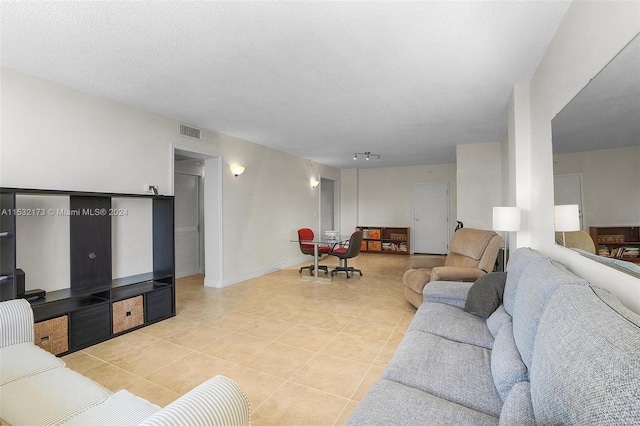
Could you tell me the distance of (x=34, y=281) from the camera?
9.10 feet

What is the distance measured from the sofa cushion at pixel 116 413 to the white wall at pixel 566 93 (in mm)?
2057

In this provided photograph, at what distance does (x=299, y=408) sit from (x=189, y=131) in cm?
384

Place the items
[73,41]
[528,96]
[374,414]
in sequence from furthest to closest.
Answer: [528,96]
[73,41]
[374,414]

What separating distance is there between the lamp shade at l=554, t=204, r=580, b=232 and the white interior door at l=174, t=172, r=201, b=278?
18.2ft

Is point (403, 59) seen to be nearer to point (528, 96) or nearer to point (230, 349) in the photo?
point (528, 96)

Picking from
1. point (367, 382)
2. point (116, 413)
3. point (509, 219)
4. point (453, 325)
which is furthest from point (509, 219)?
point (116, 413)

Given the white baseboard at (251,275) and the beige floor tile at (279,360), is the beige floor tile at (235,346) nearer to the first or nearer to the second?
the beige floor tile at (279,360)

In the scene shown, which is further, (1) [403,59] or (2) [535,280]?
(1) [403,59]

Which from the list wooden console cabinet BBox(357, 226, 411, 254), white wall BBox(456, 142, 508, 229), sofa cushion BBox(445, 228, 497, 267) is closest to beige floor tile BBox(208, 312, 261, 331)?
Result: sofa cushion BBox(445, 228, 497, 267)

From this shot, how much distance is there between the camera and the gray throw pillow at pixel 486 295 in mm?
2152

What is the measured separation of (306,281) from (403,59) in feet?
12.5

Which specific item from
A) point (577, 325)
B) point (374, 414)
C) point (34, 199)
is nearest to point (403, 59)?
point (577, 325)

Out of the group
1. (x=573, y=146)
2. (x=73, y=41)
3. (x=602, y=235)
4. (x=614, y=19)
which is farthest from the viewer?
(x=73, y=41)

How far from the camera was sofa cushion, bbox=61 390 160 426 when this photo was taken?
118 centimetres
